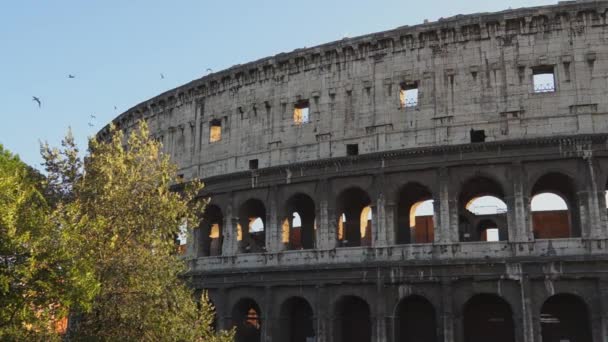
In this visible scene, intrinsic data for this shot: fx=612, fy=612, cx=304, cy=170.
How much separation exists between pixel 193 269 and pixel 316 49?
11.9 meters

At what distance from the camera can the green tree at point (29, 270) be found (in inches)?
502

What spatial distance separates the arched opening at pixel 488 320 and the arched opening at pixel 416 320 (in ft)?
4.56

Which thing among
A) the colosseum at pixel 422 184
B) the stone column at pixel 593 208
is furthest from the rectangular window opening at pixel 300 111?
the stone column at pixel 593 208

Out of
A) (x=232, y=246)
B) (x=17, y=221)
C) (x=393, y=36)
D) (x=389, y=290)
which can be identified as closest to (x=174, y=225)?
(x=17, y=221)

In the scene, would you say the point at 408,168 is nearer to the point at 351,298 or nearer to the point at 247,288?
the point at 351,298

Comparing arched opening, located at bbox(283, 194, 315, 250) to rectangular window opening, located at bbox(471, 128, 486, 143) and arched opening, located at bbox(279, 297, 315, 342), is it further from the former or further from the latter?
rectangular window opening, located at bbox(471, 128, 486, 143)

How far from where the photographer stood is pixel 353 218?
27.6 meters

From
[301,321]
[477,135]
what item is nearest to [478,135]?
[477,135]

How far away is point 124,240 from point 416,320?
1409 centimetres

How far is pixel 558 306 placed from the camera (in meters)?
23.3

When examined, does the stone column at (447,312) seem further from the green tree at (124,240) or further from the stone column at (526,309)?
the green tree at (124,240)

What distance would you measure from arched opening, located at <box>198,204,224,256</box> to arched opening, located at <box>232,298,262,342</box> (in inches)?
134

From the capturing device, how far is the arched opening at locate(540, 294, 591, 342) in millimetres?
22750

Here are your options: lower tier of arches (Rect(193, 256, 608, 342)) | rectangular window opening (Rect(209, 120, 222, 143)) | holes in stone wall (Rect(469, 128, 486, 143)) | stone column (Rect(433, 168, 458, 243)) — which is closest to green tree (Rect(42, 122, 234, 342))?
lower tier of arches (Rect(193, 256, 608, 342))
